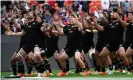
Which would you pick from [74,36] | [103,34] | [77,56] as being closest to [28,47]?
[74,36]

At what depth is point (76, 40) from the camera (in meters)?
18.1

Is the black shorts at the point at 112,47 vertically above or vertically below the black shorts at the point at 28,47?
below

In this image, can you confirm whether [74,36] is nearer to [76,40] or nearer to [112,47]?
[76,40]

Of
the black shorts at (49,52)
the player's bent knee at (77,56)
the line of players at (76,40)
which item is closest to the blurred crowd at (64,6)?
the black shorts at (49,52)

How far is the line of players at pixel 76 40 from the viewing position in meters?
17.9

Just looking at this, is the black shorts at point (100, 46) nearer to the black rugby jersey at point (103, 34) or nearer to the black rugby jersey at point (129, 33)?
the black rugby jersey at point (103, 34)

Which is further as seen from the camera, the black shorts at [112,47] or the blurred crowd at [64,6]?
the blurred crowd at [64,6]

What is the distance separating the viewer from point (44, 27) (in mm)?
18156

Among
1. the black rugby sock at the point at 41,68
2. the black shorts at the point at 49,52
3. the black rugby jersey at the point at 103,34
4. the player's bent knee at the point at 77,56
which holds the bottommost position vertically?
the black rugby sock at the point at 41,68

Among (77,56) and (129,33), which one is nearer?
(77,56)

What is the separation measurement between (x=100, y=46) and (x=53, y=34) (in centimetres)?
174

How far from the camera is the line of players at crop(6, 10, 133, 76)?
17.9 meters

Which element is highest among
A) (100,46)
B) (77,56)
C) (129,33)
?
(129,33)

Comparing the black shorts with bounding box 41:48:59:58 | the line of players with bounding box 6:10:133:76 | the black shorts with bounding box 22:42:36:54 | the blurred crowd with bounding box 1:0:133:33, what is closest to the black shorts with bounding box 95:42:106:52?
the line of players with bounding box 6:10:133:76
